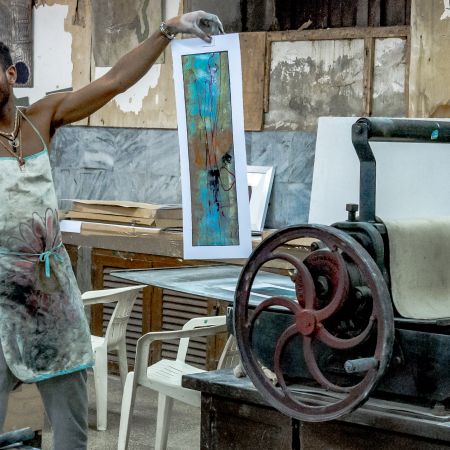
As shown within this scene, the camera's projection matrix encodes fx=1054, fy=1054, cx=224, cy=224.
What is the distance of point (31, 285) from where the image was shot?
11.1 feet

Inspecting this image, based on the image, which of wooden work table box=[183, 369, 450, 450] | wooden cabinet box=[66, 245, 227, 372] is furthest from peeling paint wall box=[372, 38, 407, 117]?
wooden work table box=[183, 369, 450, 450]

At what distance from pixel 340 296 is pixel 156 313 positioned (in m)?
4.67

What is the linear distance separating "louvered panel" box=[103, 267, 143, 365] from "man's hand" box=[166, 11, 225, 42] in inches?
148

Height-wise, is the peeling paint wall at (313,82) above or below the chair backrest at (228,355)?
above

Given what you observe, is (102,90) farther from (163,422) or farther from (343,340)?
(163,422)

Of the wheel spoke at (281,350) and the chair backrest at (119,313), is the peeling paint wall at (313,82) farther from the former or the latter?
the wheel spoke at (281,350)

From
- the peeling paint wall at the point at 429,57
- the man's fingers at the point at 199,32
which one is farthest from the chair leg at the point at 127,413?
the man's fingers at the point at 199,32

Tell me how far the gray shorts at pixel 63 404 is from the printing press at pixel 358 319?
1.17 metres

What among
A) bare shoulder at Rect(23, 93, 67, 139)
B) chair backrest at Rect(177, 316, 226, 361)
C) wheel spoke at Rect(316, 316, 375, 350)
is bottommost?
chair backrest at Rect(177, 316, 226, 361)

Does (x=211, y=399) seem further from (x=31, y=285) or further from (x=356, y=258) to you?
(x=31, y=285)

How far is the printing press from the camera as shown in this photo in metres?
2.23

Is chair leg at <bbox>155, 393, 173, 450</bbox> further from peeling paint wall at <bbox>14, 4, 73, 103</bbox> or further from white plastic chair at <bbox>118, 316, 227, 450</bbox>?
peeling paint wall at <bbox>14, 4, 73, 103</bbox>

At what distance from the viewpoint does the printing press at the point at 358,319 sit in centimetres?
223

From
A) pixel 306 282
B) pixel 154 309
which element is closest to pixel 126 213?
pixel 154 309
